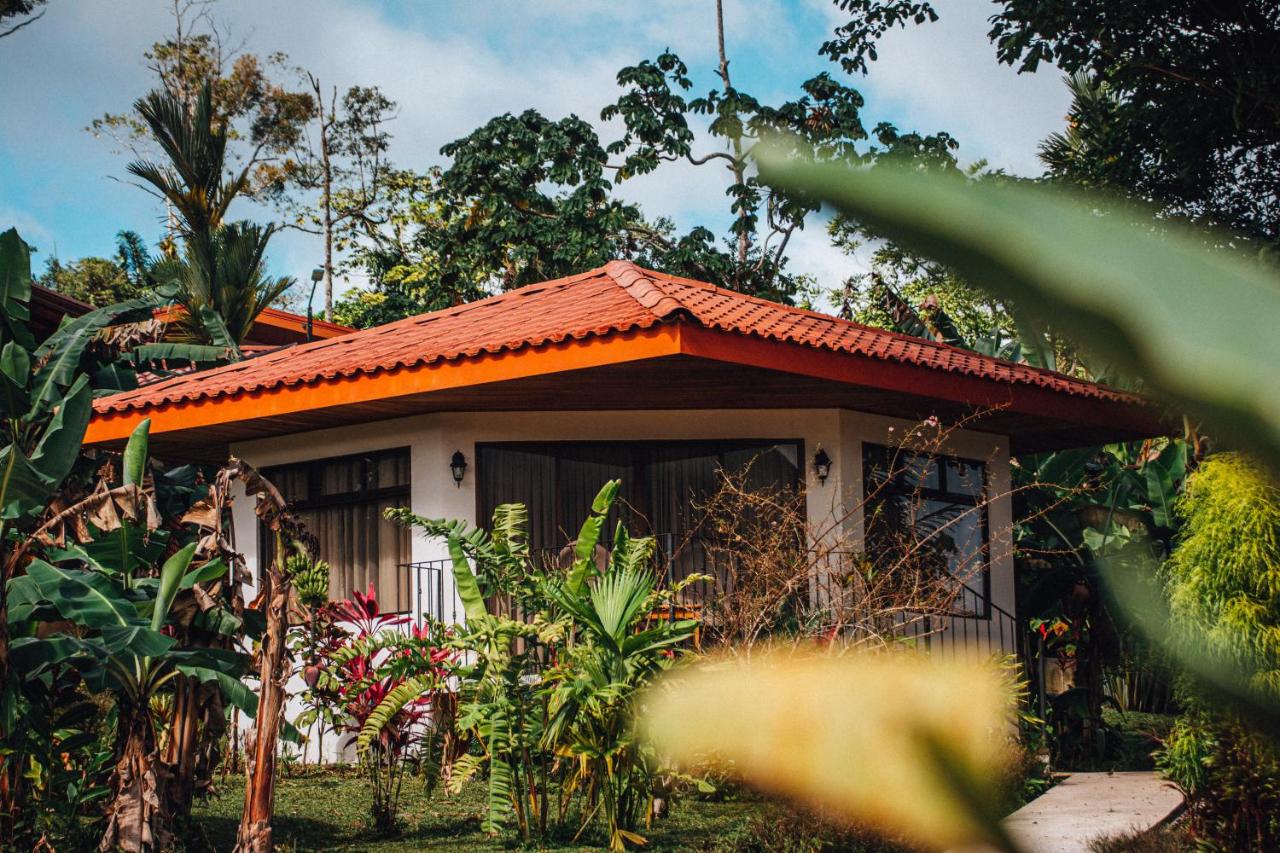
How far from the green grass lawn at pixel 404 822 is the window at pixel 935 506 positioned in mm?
4046

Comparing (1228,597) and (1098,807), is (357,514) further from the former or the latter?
(1228,597)

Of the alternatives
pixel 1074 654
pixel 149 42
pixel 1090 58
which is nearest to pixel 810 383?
pixel 1074 654

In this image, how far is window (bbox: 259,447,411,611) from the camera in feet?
40.8

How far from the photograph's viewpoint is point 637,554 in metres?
7.70

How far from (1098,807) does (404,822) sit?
4.64 m

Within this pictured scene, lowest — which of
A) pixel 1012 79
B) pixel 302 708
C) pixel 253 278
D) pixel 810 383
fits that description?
pixel 302 708

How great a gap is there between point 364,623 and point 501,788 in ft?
12.2

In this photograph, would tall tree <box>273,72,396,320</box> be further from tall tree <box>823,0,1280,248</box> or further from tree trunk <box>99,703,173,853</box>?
tree trunk <box>99,703,173,853</box>

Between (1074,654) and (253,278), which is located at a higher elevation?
(253,278)

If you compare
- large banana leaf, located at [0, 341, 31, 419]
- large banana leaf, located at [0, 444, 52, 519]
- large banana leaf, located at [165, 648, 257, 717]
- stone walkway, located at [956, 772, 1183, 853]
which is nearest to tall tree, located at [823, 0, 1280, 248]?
stone walkway, located at [956, 772, 1183, 853]

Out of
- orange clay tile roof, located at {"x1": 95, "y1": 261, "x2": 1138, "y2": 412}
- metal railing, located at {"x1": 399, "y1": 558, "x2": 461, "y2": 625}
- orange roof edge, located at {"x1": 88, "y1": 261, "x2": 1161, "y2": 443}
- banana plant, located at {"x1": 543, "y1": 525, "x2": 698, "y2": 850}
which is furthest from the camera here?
metal railing, located at {"x1": 399, "y1": 558, "x2": 461, "y2": 625}

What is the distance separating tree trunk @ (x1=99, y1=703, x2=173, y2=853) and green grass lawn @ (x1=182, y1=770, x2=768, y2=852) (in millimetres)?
406

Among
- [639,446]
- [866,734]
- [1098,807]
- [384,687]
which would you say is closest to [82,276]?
[639,446]

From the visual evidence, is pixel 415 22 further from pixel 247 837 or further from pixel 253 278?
pixel 247 837
